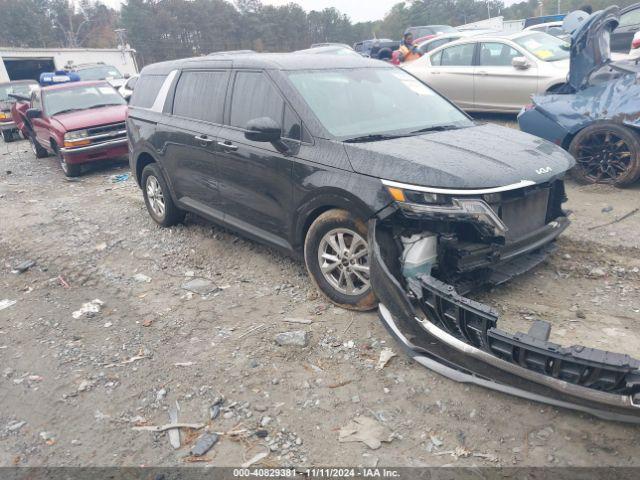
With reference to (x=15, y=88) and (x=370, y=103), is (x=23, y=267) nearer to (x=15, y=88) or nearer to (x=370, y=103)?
(x=370, y=103)

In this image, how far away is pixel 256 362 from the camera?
357 cm

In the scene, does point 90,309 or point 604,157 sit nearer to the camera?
point 90,309

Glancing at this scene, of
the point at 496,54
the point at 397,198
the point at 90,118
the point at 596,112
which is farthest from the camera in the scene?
the point at 90,118

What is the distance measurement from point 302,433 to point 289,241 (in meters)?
1.83

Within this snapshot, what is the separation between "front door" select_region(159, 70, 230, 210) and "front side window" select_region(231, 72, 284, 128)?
0.76 ft

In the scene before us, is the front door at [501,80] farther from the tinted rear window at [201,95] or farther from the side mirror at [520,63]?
the tinted rear window at [201,95]

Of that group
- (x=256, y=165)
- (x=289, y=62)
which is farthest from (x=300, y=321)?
(x=289, y=62)

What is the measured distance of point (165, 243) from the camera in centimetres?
608

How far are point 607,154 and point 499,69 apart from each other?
379cm

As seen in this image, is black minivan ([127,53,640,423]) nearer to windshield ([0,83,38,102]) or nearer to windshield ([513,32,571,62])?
windshield ([513,32,571,62])

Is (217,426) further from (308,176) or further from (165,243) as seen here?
(165,243)

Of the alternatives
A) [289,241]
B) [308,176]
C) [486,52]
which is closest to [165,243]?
[289,241]

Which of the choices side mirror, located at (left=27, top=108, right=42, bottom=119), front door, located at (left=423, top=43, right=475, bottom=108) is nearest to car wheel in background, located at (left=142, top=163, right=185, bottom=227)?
front door, located at (left=423, top=43, right=475, bottom=108)

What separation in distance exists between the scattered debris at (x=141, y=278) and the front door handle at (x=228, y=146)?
1.56 metres
